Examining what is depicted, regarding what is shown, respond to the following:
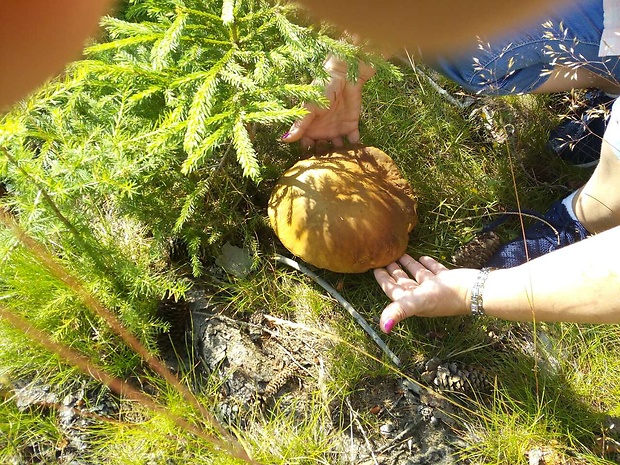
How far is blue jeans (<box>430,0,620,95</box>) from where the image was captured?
1804 mm

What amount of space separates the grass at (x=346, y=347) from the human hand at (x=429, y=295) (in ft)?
0.57

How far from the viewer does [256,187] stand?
2.11m

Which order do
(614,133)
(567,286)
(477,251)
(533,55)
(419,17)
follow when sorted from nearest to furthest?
(419,17), (567,286), (614,133), (533,55), (477,251)

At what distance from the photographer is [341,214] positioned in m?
1.74

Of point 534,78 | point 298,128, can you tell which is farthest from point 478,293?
point 534,78

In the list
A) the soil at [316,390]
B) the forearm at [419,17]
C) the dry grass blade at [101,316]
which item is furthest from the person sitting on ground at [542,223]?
the forearm at [419,17]

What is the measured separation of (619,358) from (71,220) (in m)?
2.04

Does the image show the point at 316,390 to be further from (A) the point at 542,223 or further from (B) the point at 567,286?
(A) the point at 542,223

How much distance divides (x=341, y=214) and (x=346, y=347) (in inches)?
21.3

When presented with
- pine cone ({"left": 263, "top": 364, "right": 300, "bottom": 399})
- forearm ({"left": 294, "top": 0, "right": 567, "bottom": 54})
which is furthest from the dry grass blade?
forearm ({"left": 294, "top": 0, "right": 567, "bottom": 54})

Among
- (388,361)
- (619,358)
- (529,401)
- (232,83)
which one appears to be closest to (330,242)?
(388,361)

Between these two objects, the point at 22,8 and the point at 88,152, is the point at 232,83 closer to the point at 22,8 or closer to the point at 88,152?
the point at 88,152

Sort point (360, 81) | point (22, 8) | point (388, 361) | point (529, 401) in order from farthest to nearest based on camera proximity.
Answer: point (360, 81) → point (388, 361) → point (529, 401) → point (22, 8)

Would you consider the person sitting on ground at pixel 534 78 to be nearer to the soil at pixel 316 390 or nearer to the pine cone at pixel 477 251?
the pine cone at pixel 477 251
